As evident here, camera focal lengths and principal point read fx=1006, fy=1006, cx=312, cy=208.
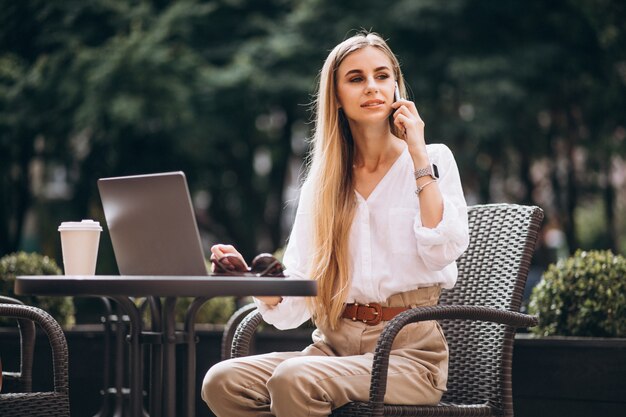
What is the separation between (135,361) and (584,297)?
2.23m

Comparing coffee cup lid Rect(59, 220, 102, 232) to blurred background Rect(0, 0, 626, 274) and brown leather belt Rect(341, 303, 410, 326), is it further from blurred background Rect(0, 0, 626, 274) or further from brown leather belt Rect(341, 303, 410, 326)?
blurred background Rect(0, 0, 626, 274)

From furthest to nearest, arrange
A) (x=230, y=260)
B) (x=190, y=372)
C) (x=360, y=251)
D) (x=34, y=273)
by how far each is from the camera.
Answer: (x=34, y=273), (x=360, y=251), (x=190, y=372), (x=230, y=260)

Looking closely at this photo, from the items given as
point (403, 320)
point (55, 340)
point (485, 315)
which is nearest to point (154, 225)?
point (403, 320)

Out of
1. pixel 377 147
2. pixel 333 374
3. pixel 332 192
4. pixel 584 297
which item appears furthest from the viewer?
pixel 584 297

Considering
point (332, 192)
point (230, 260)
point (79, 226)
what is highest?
point (332, 192)

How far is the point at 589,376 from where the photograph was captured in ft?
14.0

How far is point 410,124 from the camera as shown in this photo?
3.22m

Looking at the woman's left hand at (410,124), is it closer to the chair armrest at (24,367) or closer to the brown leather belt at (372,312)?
the brown leather belt at (372,312)

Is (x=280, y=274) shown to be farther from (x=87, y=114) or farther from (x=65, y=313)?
(x=87, y=114)

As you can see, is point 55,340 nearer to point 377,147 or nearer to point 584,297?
point 377,147

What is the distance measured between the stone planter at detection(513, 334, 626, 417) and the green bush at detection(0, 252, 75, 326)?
2.58 metres

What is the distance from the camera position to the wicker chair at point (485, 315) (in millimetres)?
3236

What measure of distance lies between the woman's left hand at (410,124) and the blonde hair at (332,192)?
188 mm

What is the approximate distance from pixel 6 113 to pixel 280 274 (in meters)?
9.89
